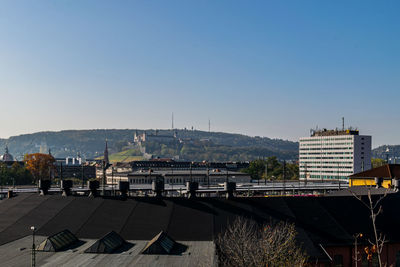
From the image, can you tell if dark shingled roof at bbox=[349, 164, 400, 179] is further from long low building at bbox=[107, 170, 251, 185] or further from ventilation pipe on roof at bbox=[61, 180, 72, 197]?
long low building at bbox=[107, 170, 251, 185]

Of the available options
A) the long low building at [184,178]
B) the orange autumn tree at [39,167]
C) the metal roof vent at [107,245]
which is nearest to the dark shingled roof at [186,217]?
the metal roof vent at [107,245]

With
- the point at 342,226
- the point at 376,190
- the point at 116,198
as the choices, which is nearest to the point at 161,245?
the point at 116,198

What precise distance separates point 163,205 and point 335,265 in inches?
690

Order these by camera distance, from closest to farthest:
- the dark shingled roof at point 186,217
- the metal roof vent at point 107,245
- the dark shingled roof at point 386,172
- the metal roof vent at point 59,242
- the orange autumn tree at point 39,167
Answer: the metal roof vent at point 107,245, the metal roof vent at point 59,242, the dark shingled roof at point 186,217, the dark shingled roof at point 386,172, the orange autumn tree at point 39,167

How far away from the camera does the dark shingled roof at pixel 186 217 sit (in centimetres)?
4053

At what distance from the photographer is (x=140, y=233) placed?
3997cm

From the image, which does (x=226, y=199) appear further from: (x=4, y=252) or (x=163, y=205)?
(x=4, y=252)

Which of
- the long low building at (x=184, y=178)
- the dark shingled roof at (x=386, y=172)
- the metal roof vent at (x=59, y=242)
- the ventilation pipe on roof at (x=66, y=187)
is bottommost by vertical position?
the long low building at (x=184, y=178)

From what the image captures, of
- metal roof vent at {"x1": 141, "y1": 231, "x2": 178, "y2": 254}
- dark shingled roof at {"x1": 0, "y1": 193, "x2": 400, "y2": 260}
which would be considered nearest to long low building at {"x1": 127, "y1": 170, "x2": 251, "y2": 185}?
dark shingled roof at {"x1": 0, "y1": 193, "x2": 400, "y2": 260}

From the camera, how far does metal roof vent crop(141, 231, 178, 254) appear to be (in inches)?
1393

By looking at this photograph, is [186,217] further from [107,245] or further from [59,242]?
[59,242]

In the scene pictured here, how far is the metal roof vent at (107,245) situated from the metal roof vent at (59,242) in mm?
2544

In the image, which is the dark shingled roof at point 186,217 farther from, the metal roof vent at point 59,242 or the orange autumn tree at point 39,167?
the orange autumn tree at point 39,167

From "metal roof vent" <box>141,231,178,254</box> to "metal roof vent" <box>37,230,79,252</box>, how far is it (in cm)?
693
